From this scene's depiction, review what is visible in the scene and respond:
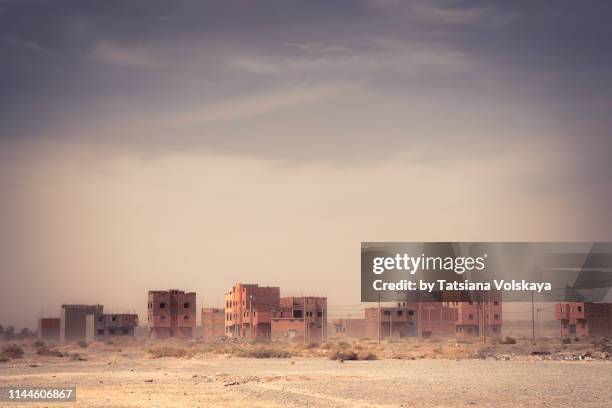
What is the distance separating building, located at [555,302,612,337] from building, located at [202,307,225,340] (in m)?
58.5

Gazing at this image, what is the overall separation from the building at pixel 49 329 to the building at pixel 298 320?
47824mm

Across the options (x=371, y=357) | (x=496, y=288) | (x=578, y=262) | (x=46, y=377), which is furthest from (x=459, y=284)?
(x=46, y=377)

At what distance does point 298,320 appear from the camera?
4323 inches

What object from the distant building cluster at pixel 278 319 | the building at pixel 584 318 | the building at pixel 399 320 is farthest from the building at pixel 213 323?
the building at pixel 584 318

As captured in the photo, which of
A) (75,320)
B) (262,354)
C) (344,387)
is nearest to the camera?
(344,387)

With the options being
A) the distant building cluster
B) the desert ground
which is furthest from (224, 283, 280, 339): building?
the desert ground

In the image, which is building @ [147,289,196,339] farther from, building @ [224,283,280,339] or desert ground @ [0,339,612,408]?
desert ground @ [0,339,612,408]

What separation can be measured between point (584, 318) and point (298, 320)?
4890cm

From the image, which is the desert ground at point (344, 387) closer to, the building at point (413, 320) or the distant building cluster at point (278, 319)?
the distant building cluster at point (278, 319)

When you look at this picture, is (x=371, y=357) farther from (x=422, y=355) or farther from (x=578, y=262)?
(x=578, y=262)

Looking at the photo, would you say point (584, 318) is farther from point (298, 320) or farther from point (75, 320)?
point (75, 320)

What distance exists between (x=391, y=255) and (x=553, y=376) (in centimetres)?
3496

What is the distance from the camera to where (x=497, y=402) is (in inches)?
893

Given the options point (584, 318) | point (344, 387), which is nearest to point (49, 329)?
point (584, 318)
